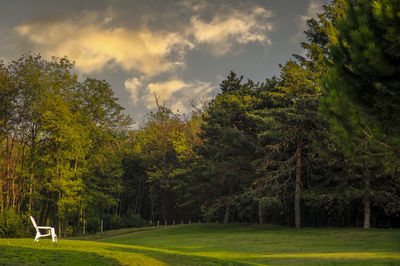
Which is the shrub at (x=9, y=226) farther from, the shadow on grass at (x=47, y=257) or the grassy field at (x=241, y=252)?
the shadow on grass at (x=47, y=257)

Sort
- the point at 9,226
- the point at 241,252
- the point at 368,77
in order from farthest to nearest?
the point at 9,226 < the point at 241,252 < the point at 368,77

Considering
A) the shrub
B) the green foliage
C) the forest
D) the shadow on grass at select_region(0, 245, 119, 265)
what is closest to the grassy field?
the shadow on grass at select_region(0, 245, 119, 265)

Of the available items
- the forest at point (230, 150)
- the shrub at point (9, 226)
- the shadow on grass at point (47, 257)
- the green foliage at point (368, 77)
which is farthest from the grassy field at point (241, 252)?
the shrub at point (9, 226)

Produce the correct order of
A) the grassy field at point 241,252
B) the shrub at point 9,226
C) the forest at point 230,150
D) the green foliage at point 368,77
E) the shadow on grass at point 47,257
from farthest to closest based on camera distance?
the forest at point 230,150, the shrub at point 9,226, the grassy field at point 241,252, the shadow on grass at point 47,257, the green foliage at point 368,77

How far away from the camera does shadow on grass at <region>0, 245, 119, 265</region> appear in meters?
8.24

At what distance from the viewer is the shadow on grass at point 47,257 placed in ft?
27.0

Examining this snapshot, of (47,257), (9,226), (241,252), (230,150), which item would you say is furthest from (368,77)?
(230,150)

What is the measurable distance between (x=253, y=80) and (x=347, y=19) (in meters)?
30.9

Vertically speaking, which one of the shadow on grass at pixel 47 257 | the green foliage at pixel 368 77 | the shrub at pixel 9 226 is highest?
the green foliage at pixel 368 77

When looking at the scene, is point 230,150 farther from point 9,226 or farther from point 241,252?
point 9,226

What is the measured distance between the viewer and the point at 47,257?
354 inches

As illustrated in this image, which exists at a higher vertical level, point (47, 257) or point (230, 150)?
point (230, 150)

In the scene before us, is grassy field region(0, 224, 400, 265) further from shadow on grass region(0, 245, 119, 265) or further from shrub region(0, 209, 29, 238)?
shrub region(0, 209, 29, 238)

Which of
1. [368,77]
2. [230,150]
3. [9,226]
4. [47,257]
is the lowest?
[9,226]
